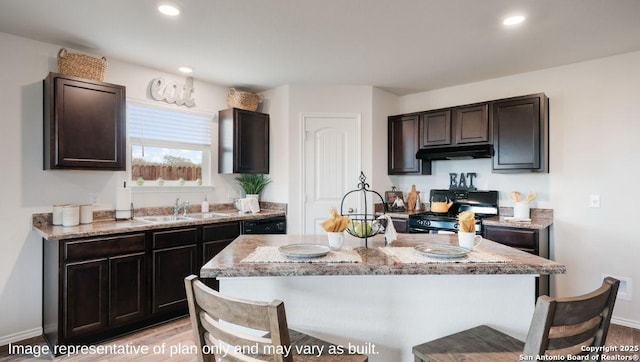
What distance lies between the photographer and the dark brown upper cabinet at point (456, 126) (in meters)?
3.76

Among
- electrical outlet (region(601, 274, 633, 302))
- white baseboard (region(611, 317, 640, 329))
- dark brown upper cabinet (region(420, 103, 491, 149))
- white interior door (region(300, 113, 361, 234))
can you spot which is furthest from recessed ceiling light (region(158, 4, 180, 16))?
white baseboard (region(611, 317, 640, 329))

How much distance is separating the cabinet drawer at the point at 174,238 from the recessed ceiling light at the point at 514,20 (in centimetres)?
317

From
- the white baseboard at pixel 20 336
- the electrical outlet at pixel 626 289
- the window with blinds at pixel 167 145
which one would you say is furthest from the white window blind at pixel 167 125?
the electrical outlet at pixel 626 289

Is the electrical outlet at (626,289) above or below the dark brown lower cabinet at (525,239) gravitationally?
below

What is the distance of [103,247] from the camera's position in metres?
2.75

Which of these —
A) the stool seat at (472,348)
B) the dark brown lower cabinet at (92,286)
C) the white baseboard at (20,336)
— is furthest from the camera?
the white baseboard at (20,336)

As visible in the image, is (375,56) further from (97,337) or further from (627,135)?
(97,337)

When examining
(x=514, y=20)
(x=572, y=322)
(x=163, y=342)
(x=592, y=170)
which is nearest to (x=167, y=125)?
(x=163, y=342)

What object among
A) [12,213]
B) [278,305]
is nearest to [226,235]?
[12,213]

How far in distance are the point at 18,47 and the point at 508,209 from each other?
4.95m

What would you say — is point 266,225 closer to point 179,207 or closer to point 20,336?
point 179,207

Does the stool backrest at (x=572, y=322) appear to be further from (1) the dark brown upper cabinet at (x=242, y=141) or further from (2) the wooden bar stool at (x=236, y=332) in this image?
(1) the dark brown upper cabinet at (x=242, y=141)

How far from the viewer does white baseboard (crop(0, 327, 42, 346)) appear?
274 centimetres

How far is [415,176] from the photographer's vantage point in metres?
4.60
